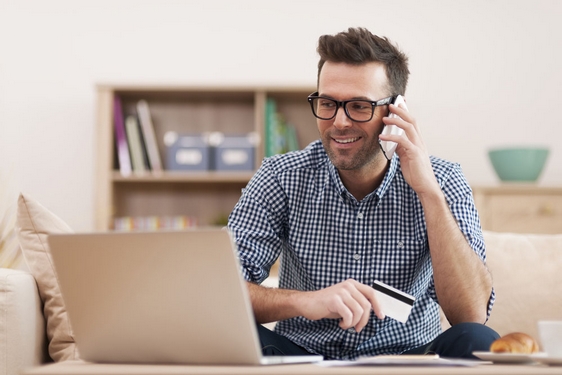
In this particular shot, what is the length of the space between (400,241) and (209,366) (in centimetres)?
85

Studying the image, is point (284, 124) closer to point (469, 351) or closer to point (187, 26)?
point (187, 26)

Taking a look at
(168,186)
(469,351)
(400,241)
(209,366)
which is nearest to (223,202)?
(168,186)

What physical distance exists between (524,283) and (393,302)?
859 mm

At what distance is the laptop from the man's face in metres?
0.77

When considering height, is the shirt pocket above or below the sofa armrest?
above

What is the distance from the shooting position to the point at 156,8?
3801mm

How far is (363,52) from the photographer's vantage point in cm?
178

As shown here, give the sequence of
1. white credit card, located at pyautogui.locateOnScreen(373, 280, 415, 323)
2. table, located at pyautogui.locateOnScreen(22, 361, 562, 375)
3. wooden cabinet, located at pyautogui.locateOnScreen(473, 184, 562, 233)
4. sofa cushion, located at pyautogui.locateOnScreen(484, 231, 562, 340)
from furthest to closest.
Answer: wooden cabinet, located at pyautogui.locateOnScreen(473, 184, 562, 233), sofa cushion, located at pyautogui.locateOnScreen(484, 231, 562, 340), white credit card, located at pyautogui.locateOnScreen(373, 280, 415, 323), table, located at pyautogui.locateOnScreen(22, 361, 562, 375)

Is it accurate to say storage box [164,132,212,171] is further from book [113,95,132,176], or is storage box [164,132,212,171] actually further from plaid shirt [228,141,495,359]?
plaid shirt [228,141,495,359]

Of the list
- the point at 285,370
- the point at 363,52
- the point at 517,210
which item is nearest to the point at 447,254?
the point at 363,52

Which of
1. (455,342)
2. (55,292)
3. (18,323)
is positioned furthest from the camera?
(55,292)

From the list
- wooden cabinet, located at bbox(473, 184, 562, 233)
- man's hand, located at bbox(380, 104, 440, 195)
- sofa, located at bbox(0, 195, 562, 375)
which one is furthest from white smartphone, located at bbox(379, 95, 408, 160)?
wooden cabinet, located at bbox(473, 184, 562, 233)

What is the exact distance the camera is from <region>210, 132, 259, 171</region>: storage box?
3.46 metres

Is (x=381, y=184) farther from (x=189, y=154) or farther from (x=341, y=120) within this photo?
(x=189, y=154)
